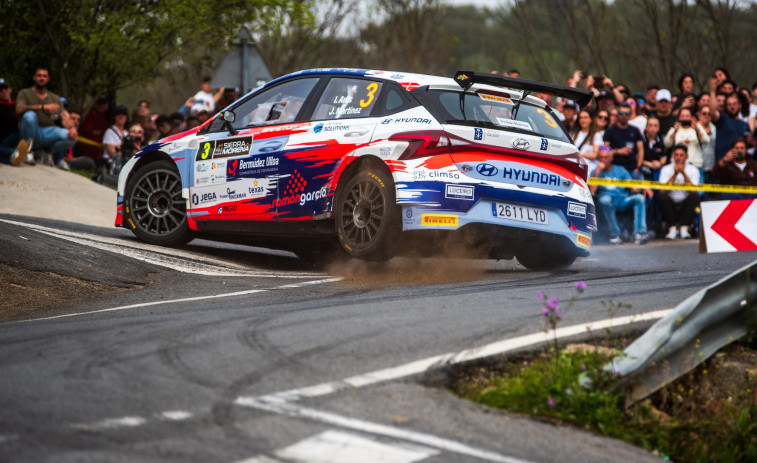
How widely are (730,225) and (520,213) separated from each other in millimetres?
2092

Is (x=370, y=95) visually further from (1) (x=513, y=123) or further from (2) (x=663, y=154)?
(2) (x=663, y=154)

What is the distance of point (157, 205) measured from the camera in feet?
37.5

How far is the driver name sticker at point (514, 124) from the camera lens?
30.7 ft

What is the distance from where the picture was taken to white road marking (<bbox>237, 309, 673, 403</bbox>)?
478 cm

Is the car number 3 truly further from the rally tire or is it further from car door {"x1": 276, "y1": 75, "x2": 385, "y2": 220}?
the rally tire

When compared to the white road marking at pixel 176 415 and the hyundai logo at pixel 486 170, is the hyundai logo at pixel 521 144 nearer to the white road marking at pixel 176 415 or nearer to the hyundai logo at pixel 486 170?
the hyundai logo at pixel 486 170

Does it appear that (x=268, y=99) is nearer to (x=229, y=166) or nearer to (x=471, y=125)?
(x=229, y=166)

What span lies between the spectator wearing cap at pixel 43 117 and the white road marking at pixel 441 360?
13.3 metres

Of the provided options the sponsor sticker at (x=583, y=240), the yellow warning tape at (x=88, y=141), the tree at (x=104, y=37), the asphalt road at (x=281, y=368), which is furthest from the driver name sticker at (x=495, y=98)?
the yellow warning tape at (x=88, y=141)

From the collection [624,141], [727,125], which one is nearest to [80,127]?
[624,141]

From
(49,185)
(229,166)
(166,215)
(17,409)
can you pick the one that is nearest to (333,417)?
(17,409)

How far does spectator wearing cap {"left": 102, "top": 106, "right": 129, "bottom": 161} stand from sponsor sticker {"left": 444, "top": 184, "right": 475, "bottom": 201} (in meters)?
11.6

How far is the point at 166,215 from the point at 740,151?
32.7ft

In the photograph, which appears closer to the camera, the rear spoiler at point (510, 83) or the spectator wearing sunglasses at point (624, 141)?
the rear spoiler at point (510, 83)
